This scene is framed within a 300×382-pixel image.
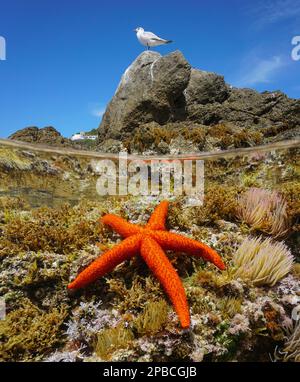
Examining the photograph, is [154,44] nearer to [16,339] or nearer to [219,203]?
[219,203]

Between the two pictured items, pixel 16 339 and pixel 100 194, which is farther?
pixel 100 194

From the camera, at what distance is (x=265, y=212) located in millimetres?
5043

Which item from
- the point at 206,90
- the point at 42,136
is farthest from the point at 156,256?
the point at 206,90

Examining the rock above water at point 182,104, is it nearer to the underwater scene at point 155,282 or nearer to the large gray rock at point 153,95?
the large gray rock at point 153,95

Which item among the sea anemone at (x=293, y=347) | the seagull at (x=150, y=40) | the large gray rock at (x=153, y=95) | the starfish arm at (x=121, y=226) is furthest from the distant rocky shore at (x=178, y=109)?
the sea anemone at (x=293, y=347)

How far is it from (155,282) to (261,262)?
1368 millimetres

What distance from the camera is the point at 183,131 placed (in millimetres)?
8695

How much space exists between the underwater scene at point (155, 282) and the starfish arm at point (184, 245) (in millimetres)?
15

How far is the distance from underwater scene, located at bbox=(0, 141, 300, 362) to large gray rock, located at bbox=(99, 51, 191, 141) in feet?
18.8

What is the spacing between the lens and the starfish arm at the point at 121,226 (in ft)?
13.6

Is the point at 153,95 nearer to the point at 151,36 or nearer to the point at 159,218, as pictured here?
the point at 151,36

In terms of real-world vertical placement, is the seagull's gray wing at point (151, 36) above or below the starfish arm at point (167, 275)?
above
